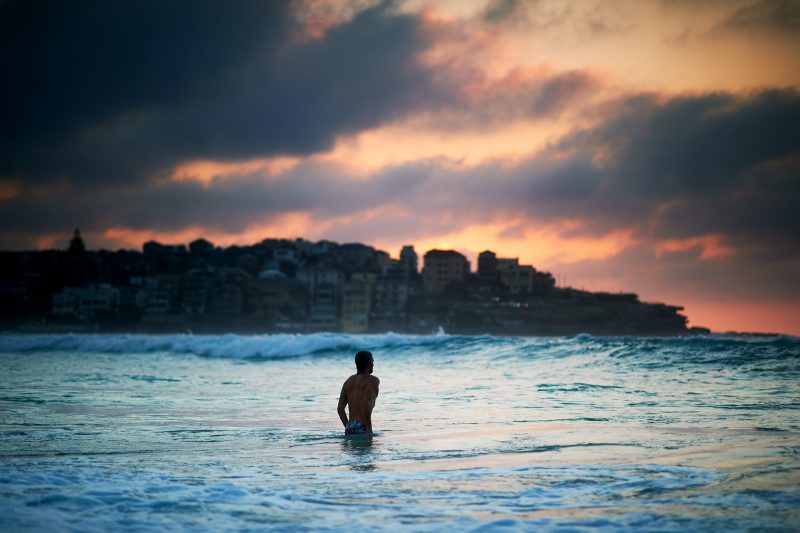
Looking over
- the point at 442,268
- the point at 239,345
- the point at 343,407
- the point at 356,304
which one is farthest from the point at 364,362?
the point at 442,268

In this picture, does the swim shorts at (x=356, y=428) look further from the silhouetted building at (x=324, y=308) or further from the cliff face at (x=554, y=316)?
the silhouetted building at (x=324, y=308)

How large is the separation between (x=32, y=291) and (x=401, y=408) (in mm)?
119394

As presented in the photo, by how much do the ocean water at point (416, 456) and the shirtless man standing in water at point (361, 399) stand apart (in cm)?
29

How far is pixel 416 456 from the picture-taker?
8133 mm

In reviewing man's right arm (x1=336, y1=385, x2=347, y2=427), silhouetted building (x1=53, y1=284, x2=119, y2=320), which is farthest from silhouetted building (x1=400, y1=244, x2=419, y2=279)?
man's right arm (x1=336, y1=385, x2=347, y2=427)

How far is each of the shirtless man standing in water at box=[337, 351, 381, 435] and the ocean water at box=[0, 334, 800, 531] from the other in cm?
29

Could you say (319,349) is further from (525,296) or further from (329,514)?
(525,296)

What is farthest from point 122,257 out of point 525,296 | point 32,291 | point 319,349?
point 319,349

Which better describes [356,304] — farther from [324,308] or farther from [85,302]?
[85,302]

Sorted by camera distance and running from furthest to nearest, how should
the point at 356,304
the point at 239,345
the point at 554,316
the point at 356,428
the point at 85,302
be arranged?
1. the point at 356,304
2. the point at 85,302
3. the point at 554,316
4. the point at 239,345
5. the point at 356,428

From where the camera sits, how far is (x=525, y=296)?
10512 centimetres

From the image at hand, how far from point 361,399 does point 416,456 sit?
2028 mm

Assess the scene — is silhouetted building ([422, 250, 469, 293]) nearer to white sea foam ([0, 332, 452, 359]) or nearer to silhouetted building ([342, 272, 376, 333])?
silhouetted building ([342, 272, 376, 333])

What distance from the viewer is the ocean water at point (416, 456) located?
5512 mm
